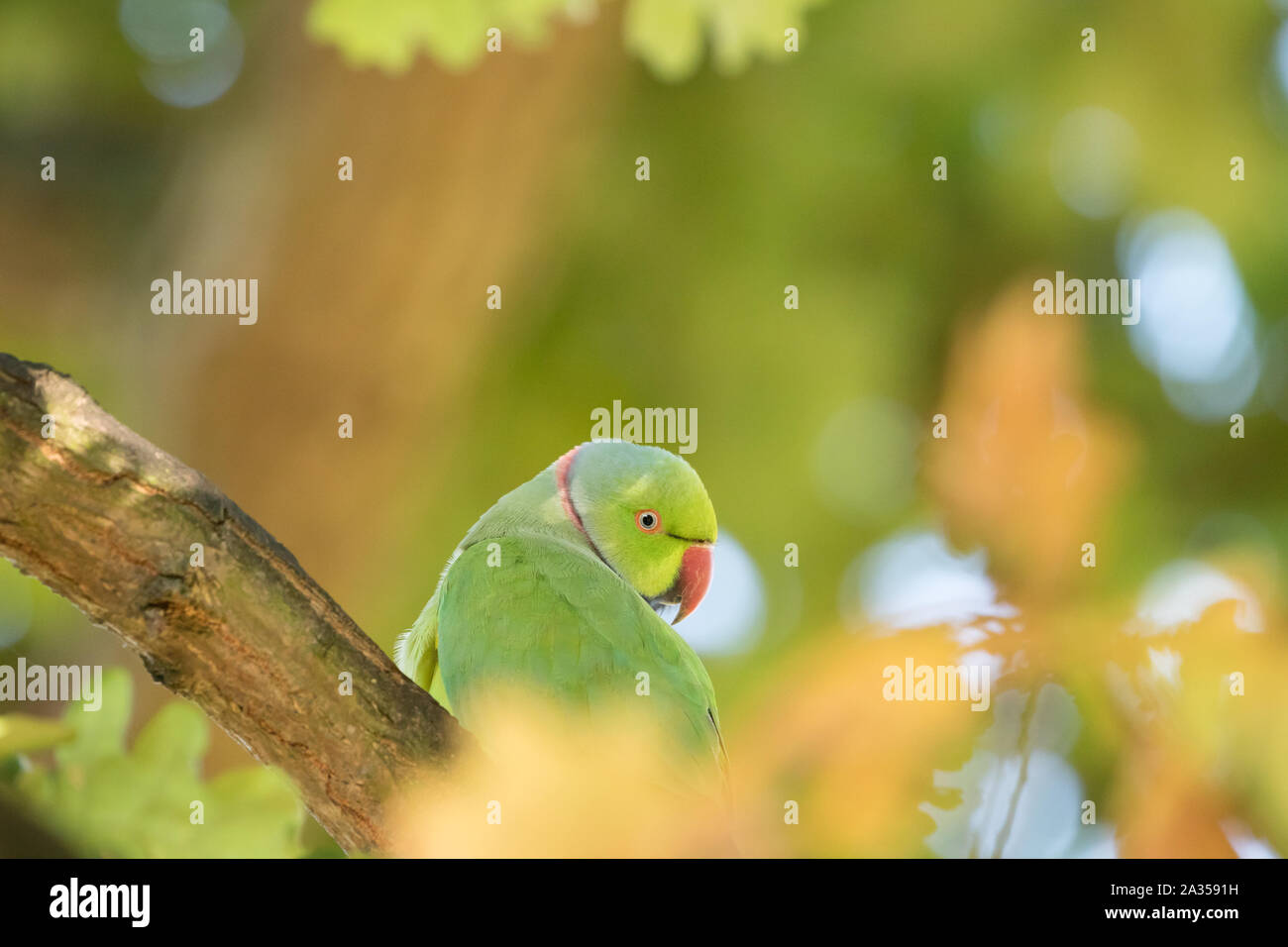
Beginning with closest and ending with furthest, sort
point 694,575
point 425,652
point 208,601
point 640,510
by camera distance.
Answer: point 208,601
point 425,652
point 640,510
point 694,575

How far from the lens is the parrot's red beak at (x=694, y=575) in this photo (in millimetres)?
4539

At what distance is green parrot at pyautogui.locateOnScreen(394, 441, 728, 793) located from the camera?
10.6 feet

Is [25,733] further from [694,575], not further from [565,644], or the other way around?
[694,575]

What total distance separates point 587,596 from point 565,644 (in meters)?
0.22

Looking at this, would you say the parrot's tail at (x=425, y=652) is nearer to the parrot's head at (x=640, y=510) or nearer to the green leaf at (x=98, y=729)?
the parrot's head at (x=640, y=510)

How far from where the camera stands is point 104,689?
7.60 ft

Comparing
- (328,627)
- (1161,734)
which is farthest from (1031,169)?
(1161,734)

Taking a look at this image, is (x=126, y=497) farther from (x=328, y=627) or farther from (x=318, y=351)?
(x=318, y=351)

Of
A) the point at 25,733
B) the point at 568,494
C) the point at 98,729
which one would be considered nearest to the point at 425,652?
the point at 568,494

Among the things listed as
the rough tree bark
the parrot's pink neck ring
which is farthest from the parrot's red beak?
the rough tree bark

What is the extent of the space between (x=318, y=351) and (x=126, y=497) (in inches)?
159

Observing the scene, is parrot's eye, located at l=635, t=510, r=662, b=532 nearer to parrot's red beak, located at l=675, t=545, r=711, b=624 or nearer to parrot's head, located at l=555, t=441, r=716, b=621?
parrot's head, located at l=555, t=441, r=716, b=621

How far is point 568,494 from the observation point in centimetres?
446

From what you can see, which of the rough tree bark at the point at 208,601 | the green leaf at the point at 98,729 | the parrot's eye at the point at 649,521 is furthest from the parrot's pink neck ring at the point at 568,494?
the green leaf at the point at 98,729
